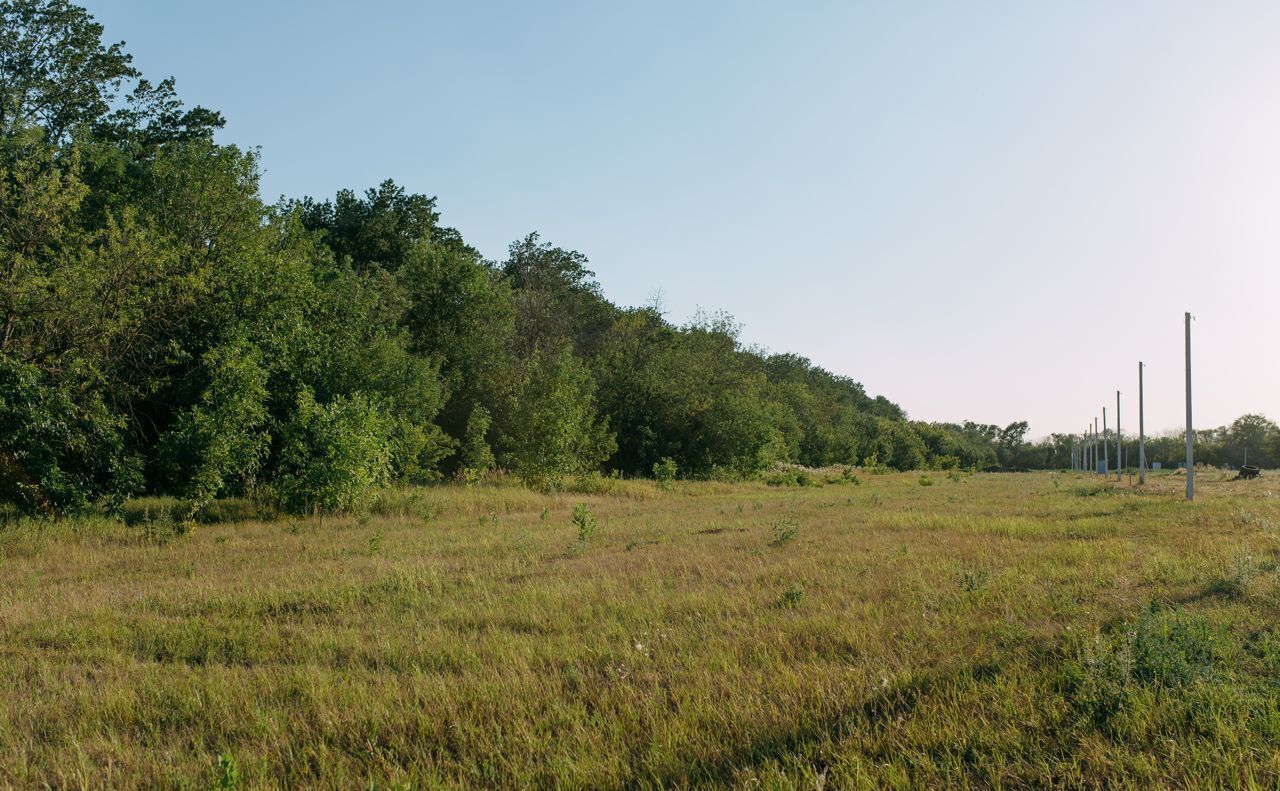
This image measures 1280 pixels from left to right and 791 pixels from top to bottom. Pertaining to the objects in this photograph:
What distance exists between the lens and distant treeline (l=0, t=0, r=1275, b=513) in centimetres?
1692

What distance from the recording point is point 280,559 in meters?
13.7

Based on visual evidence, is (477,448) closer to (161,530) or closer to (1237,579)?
(161,530)

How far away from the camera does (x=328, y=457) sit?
19.5 metres

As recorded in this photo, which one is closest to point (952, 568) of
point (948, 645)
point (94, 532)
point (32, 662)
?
point (948, 645)

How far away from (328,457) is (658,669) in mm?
15438

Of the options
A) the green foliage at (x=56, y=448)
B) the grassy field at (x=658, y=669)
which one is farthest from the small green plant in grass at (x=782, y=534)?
the green foliage at (x=56, y=448)

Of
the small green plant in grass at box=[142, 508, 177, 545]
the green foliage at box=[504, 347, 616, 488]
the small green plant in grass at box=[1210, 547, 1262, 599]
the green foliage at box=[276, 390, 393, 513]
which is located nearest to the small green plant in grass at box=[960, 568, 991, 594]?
the small green plant in grass at box=[1210, 547, 1262, 599]

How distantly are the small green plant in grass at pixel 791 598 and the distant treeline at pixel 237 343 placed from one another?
1400 centimetres

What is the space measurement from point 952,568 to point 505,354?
98.3 feet

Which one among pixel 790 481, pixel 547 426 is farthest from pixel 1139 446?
pixel 547 426

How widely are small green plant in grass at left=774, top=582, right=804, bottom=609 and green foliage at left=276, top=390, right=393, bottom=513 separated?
1411cm

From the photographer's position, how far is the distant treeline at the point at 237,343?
16.9m

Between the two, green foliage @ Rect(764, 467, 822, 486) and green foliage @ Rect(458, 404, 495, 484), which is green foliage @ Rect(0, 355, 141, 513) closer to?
green foliage @ Rect(458, 404, 495, 484)

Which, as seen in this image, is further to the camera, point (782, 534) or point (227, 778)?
point (782, 534)
